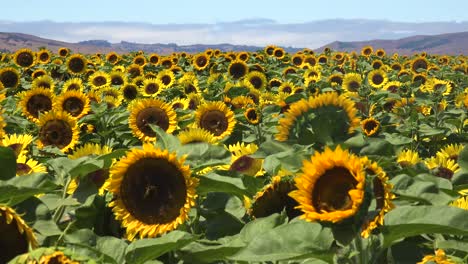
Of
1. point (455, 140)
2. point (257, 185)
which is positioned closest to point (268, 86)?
point (455, 140)

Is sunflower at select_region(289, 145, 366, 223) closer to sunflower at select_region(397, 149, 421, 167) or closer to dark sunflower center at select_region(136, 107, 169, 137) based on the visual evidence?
sunflower at select_region(397, 149, 421, 167)

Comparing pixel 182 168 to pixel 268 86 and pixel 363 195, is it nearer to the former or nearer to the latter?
pixel 363 195

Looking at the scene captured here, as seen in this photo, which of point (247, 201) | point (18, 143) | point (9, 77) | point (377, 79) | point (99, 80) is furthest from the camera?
point (377, 79)

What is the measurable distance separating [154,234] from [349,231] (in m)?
1.04

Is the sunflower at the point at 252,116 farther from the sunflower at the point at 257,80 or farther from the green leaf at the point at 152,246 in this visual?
the sunflower at the point at 257,80

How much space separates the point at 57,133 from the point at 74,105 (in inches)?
56.4

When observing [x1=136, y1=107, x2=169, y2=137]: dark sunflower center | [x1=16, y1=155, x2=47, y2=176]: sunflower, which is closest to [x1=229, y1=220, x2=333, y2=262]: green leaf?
[x1=16, y1=155, x2=47, y2=176]: sunflower

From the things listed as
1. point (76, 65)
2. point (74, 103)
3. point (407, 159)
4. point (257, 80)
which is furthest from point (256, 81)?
point (407, 159)

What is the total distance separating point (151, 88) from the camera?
10922mm

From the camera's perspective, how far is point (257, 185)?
3.39 m

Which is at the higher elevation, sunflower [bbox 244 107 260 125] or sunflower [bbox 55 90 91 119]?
sunflower [bbox 55 90 91 119]

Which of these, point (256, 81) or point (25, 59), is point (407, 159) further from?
point (25, 59)

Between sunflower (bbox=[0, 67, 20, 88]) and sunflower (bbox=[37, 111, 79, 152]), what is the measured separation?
517 cm

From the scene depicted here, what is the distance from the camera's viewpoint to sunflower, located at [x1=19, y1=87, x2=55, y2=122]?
23.2ft
